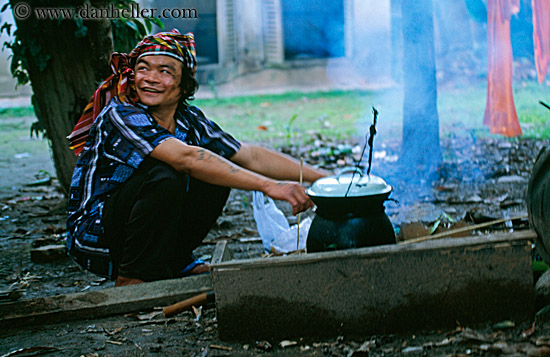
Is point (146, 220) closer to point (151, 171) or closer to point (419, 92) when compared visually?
point (151, 171)

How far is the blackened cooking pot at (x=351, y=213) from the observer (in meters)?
2.25

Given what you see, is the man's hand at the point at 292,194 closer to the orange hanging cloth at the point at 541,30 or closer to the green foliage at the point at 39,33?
the green foliage at the point at 39,33

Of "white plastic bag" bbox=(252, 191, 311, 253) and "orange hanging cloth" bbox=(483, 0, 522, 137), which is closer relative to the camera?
"white plastic bag" bbox=(252, 191, 311, 253)

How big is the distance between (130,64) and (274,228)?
3.84 feet

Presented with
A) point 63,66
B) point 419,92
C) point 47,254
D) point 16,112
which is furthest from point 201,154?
point 16,112

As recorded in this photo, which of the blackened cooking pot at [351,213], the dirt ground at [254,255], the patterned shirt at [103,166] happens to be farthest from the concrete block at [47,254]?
the blackened cooking pot at [351,213]

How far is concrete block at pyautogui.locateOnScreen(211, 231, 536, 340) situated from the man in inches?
16.9

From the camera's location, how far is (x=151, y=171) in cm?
270

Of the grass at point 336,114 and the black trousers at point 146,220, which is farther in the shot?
the grass at point 336,114

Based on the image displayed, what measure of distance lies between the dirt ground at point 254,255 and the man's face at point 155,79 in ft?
3.43

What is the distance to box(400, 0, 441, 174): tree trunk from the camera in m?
4.96

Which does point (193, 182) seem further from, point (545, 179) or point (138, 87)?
point (545, 179)

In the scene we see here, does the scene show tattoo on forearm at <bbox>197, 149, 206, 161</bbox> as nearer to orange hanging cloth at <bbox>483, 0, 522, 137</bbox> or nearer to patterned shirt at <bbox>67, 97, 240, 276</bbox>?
patterned shirt at <bbox>67, 97, 240, 276</bbox>

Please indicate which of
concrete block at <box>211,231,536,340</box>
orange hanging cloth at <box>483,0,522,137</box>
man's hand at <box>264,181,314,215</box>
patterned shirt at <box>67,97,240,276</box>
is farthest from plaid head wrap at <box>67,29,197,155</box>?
orange hanging cloth at <box>483,0,522,137</box>
